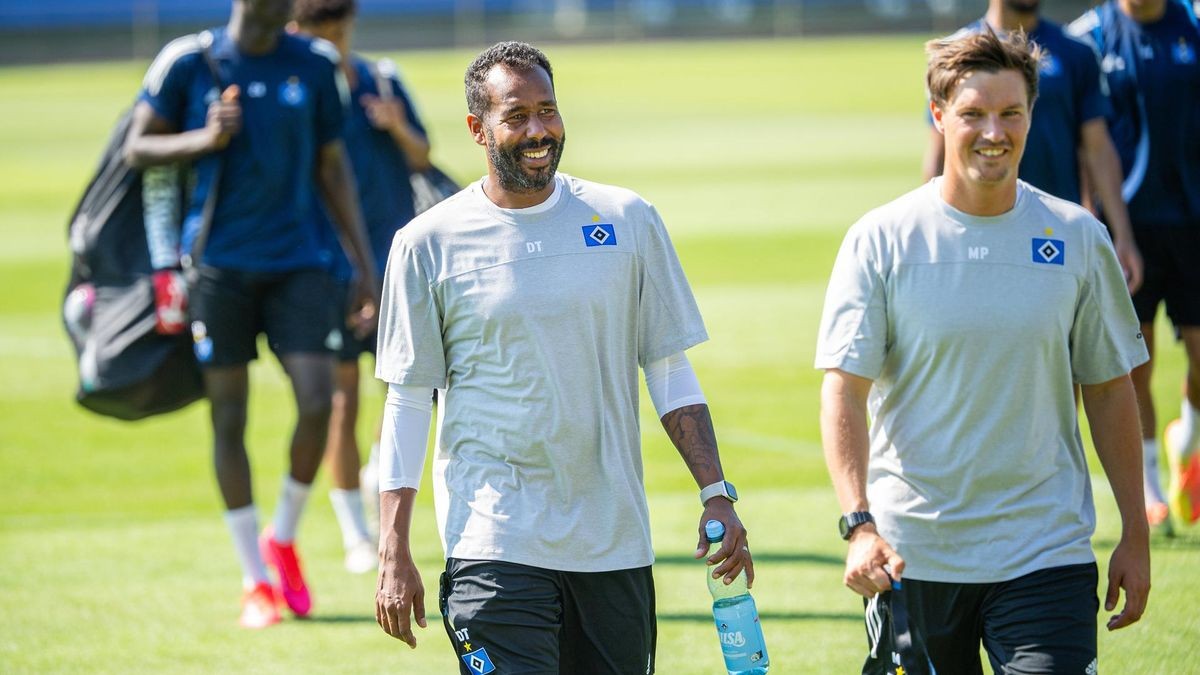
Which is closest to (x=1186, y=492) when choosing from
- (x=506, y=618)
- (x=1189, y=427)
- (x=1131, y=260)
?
(x=1189, y=427)

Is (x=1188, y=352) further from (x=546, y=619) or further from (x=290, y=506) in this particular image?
(x=546, y=619)

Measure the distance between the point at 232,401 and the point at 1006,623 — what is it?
4141 mm

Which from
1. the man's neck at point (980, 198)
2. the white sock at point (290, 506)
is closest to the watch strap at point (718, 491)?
the man's neck at point (980, 198)

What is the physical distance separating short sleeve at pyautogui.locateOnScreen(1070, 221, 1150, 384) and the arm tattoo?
1.06m

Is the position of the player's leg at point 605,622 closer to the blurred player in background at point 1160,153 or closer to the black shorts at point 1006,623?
the black shorts at point 1006,623

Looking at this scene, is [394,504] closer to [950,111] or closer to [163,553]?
[950,111]

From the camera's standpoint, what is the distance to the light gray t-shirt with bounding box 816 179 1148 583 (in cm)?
469

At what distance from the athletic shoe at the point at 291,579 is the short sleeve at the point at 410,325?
314 cm

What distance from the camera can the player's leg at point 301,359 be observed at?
25.1 feet

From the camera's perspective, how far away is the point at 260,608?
7.58 meters

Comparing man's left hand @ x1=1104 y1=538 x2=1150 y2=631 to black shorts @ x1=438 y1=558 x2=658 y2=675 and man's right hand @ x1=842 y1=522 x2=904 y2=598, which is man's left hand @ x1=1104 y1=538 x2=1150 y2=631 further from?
black shorts @ x1=438 y1=558 x2=658 y2=675

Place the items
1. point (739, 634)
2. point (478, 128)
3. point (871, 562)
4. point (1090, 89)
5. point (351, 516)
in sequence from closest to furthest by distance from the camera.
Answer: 1. point (871, 562)
2. point (739, 634)
3. point (478, 128)
4. point (1090, 89)
5. point (351, 516)

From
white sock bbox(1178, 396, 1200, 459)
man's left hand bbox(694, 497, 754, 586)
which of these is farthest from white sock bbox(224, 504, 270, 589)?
white sock bbox(1178, 396, 1200, 459)

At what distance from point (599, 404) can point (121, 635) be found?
3.60m
